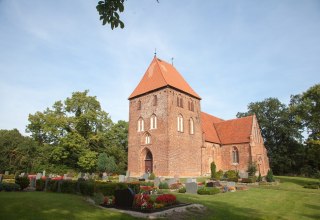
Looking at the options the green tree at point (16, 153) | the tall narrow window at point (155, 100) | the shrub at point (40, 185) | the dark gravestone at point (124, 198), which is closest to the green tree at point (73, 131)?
the green tree at point (16, 153)

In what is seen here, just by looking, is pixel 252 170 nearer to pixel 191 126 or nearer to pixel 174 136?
pixel 191 126

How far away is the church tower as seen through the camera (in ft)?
92.6

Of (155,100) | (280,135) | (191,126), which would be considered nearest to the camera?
(155,100)

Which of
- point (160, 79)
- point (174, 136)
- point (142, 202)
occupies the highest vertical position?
point (160, 79)

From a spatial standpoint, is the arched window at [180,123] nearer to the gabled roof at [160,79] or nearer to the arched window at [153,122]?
the arched window at [153,122]

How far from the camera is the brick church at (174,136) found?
2847cm

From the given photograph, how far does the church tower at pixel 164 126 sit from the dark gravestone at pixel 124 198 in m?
16.5

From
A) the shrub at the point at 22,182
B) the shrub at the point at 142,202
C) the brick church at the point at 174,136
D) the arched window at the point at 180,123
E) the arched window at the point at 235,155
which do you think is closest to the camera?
the shrub at the point at 142,202

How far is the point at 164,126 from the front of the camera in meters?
28.5

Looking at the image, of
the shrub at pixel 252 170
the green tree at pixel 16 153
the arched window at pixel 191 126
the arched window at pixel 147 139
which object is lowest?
the shrub at pixel 252 170

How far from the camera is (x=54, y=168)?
3662 cm

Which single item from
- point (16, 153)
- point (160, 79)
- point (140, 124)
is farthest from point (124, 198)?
point (16, 153)

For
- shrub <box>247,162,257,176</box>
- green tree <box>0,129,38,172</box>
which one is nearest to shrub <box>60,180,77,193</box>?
green tree <box>0,129,38,172</box>

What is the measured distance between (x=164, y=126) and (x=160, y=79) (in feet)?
19.8
